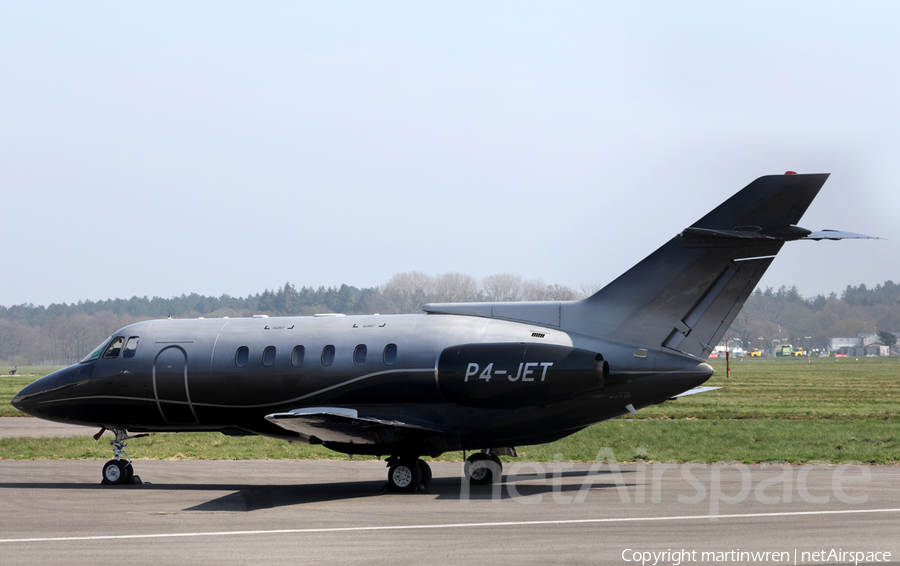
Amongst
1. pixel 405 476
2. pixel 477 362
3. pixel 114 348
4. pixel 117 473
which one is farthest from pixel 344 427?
pixel 114 348

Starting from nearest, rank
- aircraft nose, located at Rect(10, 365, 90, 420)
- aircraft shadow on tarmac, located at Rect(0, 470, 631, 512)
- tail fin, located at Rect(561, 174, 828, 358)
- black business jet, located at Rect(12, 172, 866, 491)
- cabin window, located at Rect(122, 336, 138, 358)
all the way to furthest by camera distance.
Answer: tail fin, located at Rect(561, 174, 828, 358) < aircraft shadow on tarmac, located at Rect(0, 470, 631, 512) < black business jet, located at Rect(12, 172, 866, 491) < cabin window, located at Rect(122, 336, 138, 358) < aircraft nose, located at Rect(10, 365, 90, 420)

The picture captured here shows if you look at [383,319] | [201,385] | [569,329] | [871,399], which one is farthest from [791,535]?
[871,399]

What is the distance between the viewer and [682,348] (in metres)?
17.5

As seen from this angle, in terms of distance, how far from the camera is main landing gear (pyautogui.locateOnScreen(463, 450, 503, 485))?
1970 cm

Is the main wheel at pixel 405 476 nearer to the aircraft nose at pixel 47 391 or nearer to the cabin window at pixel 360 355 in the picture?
the cabin window at pixel 360 355

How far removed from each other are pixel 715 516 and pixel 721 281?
511 centimetres

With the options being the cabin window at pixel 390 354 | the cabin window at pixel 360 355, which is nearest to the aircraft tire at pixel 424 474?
the cabin window at pixel 390 354

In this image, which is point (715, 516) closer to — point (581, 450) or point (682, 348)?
point (682, 348)

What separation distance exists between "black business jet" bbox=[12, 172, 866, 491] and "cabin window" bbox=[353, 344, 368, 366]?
0.03 meters

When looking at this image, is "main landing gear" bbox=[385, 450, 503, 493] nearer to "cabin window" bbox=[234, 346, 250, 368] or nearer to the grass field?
"cabin window" bbox=[234, 346, 250, 368]

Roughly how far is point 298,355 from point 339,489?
303 cm

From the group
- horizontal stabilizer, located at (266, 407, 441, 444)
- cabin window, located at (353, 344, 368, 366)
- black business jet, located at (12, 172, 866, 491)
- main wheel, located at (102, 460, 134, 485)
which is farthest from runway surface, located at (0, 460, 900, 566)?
cabin window, located at (353, 344, 368, 366)

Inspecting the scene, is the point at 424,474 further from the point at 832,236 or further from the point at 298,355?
the point at 832,236

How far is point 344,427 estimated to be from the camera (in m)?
17.7
